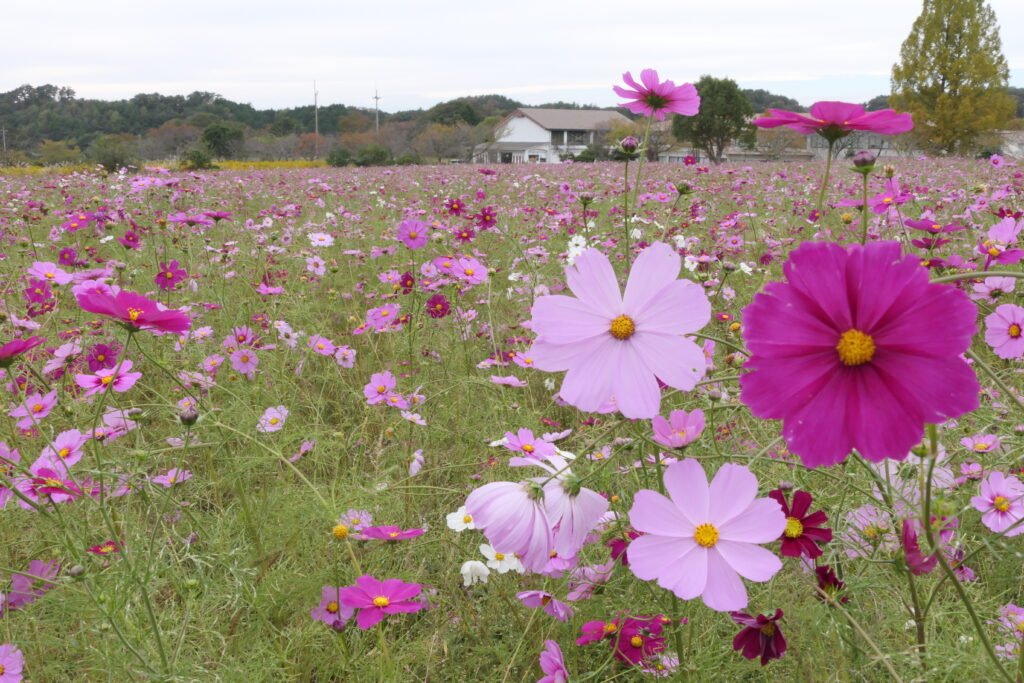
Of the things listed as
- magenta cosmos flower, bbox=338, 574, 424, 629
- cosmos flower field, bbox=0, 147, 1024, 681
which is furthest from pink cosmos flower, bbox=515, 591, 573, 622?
magenta cosmos flower, bbox=338, 574, 424, 629

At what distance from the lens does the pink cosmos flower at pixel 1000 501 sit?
1.07 m

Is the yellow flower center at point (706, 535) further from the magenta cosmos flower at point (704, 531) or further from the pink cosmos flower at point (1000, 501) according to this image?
the pink cosmos flower at point (1000, 501)

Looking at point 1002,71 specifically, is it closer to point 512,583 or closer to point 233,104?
point 512,583

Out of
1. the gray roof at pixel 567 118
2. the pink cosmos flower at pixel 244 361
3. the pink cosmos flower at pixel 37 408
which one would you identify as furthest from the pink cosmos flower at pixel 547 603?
the gray roof at pixel 567 118

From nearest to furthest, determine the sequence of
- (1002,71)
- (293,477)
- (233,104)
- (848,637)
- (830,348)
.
A: 1. (830,348)
2. (848,637)
3. (293,477)
4. (1002,71)
5. (233,104)

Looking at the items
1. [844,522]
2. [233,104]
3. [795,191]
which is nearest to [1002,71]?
[795,191]

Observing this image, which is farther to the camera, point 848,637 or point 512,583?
point 512,583

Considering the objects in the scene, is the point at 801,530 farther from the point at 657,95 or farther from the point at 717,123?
the point at 717,123

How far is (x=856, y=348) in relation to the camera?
442 millimetres

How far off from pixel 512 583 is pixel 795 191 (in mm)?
5283

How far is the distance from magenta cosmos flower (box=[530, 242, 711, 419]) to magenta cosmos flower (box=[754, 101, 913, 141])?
6.2 inches

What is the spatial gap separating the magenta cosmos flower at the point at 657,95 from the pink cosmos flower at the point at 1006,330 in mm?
548

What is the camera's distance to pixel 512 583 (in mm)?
1254

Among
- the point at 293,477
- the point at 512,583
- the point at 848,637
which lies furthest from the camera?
the point at 293,477
